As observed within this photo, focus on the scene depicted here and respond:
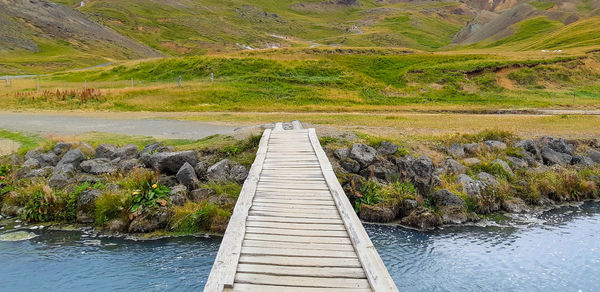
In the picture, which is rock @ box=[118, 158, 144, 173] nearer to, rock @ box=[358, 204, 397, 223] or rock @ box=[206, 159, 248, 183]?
rock @ box=[206, 159, 248, 183]

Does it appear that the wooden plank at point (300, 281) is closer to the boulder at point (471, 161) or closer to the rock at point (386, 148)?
the rock at point (386, 148)

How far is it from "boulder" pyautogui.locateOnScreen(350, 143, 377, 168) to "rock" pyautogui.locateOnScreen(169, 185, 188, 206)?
6.89m

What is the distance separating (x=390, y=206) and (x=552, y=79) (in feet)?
158

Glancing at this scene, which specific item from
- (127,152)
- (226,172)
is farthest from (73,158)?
(226,172)

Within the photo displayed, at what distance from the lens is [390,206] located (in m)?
15.6

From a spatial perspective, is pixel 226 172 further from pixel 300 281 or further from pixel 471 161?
pixel 471 161

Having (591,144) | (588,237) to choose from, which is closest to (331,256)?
(588,237)

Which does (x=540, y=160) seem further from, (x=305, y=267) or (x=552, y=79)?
(x=552, y=79)

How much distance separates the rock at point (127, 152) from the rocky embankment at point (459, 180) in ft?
27.9

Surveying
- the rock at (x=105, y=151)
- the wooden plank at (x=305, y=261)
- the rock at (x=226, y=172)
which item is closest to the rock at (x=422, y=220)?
the rock at (x=226, y=172)

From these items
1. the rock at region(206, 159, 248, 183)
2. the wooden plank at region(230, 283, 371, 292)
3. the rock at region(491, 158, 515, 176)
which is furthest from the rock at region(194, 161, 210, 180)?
the rock at region(491, 158, 515, 176)

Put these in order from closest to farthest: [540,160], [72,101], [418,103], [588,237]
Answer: [588,237] < [540,160] < [72,101] < [418,103]

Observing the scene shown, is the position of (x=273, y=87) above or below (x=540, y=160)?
above

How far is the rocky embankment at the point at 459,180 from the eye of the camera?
15648mm
